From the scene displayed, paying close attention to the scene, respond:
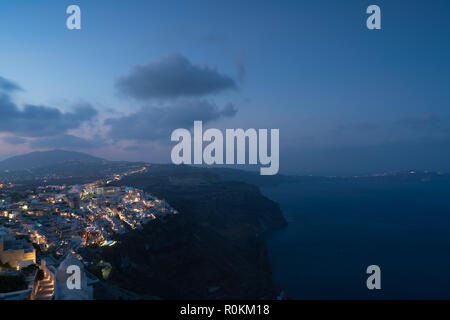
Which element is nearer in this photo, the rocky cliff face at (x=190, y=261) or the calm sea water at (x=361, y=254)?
the rocky cliff face at (x=190, y=261)

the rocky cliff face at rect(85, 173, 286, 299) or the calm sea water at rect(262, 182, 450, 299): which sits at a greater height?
the rocky cliff face at rect(85, 173, 286, 299)

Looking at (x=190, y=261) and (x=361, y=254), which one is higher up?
(x=190, y=261)

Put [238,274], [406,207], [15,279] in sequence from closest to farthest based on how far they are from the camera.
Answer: [15,279] < [238,274] < [406,207]

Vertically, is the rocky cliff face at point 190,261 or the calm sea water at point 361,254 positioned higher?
the rocky cliff face at point 190,261

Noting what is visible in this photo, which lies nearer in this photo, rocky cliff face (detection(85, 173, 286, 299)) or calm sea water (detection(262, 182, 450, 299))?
rocky cliff face (detection(85, 173, 286, 299))

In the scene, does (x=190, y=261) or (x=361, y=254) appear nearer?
(x=190, y=261)

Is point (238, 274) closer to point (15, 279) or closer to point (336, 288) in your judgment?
point (336, 288)
